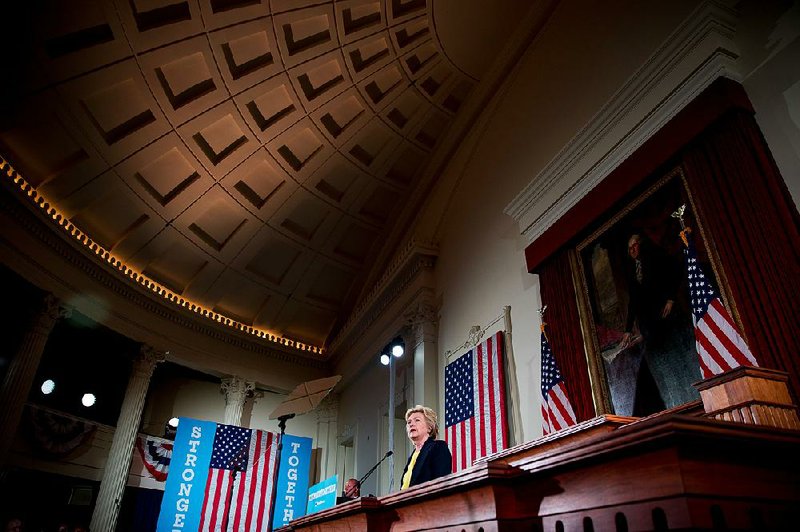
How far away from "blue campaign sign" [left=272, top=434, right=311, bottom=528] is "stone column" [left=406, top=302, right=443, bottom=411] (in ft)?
11.3

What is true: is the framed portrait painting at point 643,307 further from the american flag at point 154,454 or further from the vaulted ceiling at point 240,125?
the american flag at point 154,454

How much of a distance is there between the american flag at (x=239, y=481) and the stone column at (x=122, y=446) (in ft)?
4.49

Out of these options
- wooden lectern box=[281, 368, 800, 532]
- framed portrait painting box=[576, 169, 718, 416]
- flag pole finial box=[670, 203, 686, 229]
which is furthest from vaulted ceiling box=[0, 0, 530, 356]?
wooden lectern box=[281, 368, 800, 532]

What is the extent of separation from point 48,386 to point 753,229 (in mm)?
11182

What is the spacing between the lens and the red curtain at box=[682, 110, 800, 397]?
10.7 ft

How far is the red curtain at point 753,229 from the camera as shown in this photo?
3.26 meters

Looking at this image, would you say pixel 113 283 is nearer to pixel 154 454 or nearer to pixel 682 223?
pixel 154 454

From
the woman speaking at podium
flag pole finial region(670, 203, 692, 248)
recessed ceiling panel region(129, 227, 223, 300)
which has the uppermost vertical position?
recessed ceiling panel region(129, 227, 223, 300)

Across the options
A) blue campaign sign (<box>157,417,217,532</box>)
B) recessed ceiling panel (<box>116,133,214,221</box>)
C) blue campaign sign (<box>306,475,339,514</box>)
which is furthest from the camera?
recessed ceiling panel (<box>116,133,214,221</box>)

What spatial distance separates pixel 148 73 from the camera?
8.27 m

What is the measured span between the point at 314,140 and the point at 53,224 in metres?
4.59

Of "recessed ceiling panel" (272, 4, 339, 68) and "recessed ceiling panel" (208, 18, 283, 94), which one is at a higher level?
"recessed ceiling panel" (272, 4, 339, 68)

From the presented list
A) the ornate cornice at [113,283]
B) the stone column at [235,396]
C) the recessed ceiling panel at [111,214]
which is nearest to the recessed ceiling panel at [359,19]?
the recessed ceiling panel at [111,214]

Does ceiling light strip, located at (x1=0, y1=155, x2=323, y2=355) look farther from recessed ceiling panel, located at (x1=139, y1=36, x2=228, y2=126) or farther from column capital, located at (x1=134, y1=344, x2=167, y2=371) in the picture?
recessed ceiling panel, located at (x1=139, y1=36, x2=228, y2=126)
